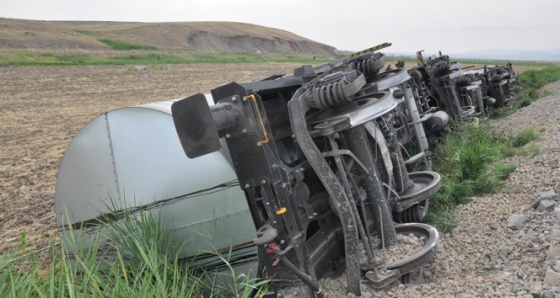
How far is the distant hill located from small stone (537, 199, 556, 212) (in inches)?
1863

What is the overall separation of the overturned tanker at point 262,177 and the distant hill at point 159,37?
4639 centimetres

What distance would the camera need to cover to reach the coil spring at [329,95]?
3.68 metres

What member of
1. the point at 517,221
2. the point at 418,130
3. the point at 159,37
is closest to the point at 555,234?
the point at 517,221

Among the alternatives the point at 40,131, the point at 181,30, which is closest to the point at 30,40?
the point at 181,30

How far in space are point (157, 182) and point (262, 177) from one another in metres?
0.79

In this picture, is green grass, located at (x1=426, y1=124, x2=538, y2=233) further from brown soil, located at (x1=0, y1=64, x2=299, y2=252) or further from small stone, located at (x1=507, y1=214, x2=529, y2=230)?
brown soil, located at (x1=0, y1=64, x2=299, y2=252)

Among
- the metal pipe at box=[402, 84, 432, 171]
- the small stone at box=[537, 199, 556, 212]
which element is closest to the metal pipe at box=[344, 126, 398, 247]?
the small stone at box=[537, 199, 556, 212]

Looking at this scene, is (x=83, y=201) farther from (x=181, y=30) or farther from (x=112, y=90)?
(x=181, y=30)

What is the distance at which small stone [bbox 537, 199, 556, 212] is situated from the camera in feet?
16.6

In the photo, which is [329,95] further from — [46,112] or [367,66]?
[46,112]

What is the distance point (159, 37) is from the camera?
68000 millimetres

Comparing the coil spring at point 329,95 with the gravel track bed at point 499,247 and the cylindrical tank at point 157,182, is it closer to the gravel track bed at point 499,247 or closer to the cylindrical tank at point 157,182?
the cylindrical tank at point 157,182

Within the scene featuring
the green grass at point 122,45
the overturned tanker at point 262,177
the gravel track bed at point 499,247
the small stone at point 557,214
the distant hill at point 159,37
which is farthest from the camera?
the green grass at point 122,45

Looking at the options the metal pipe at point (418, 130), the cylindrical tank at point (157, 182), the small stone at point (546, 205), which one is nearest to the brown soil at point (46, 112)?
the cylindrical tank at point (157, 182)
